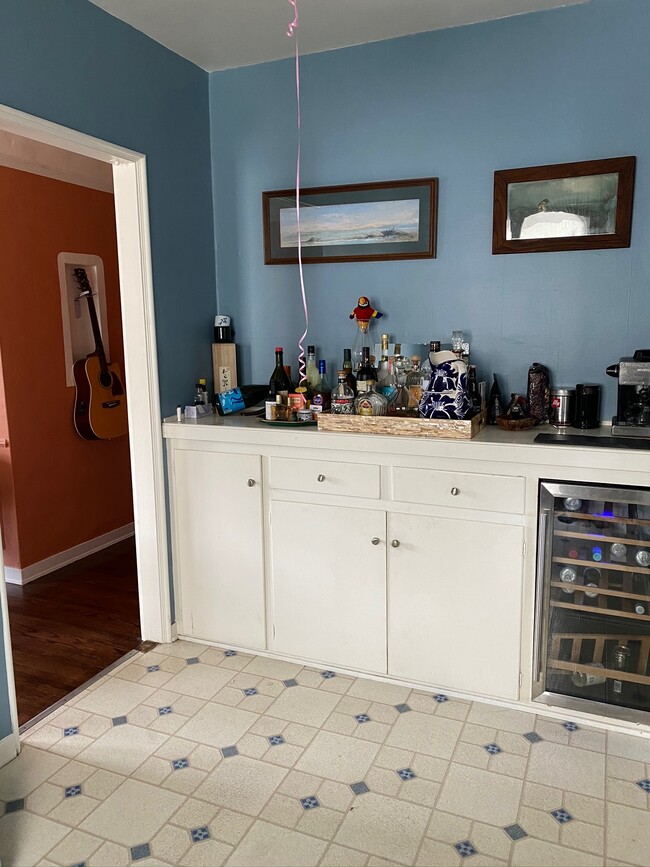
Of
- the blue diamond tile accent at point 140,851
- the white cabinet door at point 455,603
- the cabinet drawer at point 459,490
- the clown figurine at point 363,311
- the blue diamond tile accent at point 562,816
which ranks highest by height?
the clown figurine at point 363,311

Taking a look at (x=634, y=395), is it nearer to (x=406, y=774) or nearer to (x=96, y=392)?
(x=406, y=774)

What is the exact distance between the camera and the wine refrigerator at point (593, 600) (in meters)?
2.25

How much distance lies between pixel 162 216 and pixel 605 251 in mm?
1749

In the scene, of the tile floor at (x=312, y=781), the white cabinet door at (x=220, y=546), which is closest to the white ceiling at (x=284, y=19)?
the white cabinet door at (x=220, y=546)

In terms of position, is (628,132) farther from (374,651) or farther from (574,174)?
(374,651)

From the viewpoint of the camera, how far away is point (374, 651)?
2.64 metres

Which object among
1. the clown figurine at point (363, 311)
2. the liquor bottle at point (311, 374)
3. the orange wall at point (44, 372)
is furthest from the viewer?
the orange wall at point (44, 372)

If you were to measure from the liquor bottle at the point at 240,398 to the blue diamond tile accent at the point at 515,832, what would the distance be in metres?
1.89

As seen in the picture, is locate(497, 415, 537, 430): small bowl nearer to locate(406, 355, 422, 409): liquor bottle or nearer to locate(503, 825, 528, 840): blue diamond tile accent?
locate(406, 355, 422, 409): liquor bottle

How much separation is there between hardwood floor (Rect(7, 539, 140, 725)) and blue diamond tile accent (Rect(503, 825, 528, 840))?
166cm

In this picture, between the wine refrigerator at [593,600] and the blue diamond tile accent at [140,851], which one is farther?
the wine refrigerator at [593,600]

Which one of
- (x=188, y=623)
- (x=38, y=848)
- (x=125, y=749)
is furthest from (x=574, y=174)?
(x=38, y=848)

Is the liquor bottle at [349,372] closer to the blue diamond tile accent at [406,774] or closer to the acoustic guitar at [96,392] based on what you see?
the blue diamond tile accent at [406,774]

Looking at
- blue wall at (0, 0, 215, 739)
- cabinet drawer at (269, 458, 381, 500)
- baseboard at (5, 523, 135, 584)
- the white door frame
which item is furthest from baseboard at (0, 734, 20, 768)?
baseboard at (5, 523, 135, 584)
